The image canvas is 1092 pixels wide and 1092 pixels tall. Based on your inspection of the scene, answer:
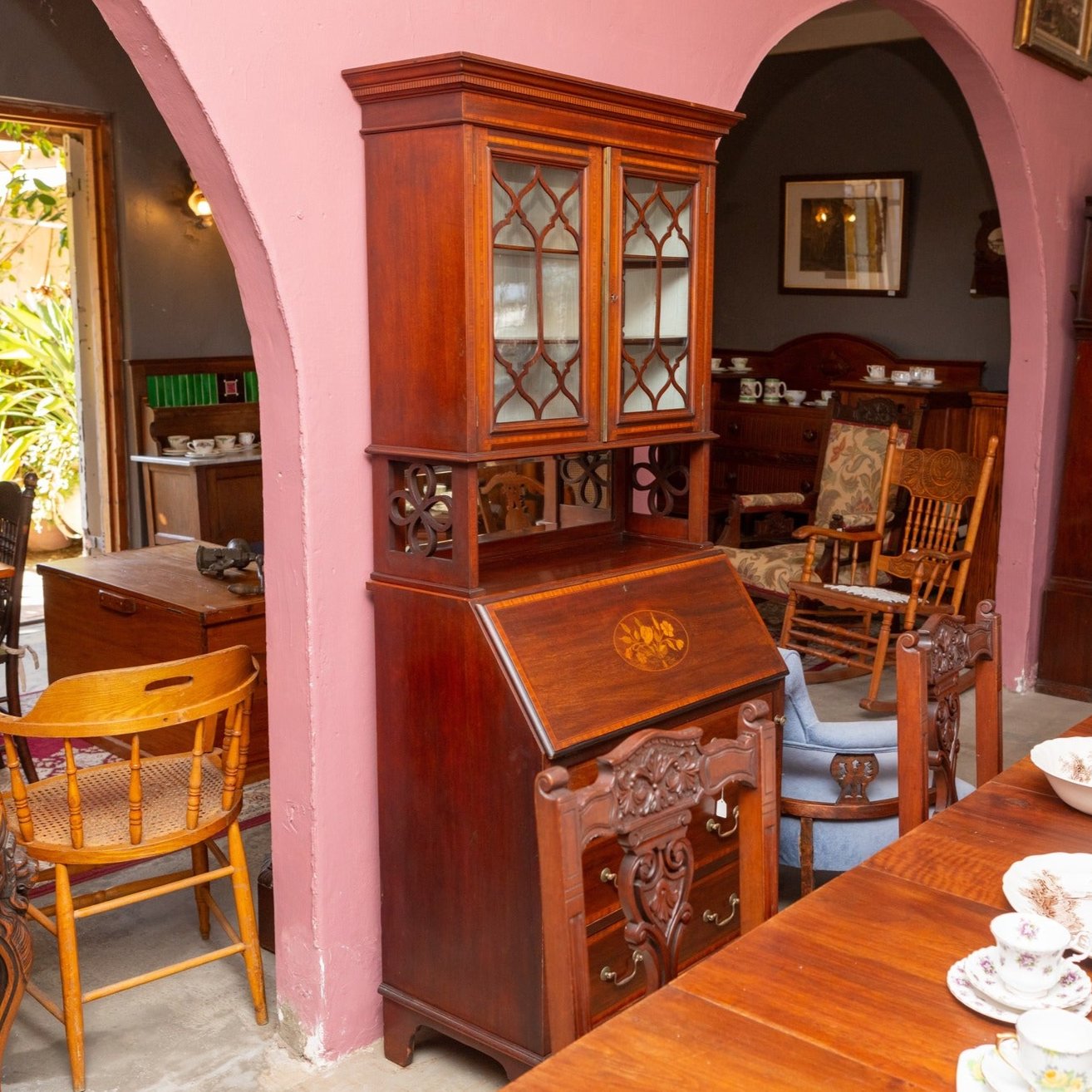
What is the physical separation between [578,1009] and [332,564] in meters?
1.29

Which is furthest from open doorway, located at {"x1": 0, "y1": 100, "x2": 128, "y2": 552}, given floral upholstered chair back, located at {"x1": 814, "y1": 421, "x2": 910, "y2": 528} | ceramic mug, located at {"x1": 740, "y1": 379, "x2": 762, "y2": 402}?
floral upholstered chair back, located at {"x1": 814, "y1": 421, "x2": 910, "y2": 528}

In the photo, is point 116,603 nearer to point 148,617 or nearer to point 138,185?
point 148,617

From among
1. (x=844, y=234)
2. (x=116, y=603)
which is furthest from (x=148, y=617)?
(x=844, y=234)

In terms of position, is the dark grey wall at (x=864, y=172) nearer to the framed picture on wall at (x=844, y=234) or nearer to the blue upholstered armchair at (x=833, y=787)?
the framed picture on wall at (x=844, y=234)

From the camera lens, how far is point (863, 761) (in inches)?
117

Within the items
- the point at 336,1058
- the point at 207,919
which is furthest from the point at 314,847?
the point at 207,919

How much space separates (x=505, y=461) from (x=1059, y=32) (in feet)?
12.3

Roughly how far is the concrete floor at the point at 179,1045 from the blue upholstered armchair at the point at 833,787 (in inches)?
34.4

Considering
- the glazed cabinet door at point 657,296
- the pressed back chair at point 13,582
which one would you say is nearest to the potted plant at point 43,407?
the pressed back chair at point 13,582

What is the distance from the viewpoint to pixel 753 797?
1864 millimetres

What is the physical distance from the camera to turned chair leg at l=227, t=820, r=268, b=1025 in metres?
2.96

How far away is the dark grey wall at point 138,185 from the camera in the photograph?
6238 mm

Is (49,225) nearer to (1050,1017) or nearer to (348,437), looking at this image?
(348,437)

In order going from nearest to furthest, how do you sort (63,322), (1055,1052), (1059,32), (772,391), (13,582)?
1. (1055,1052)
2. (13,582)
3. (1059,32)
4. (772,391)
5. (63,322)
